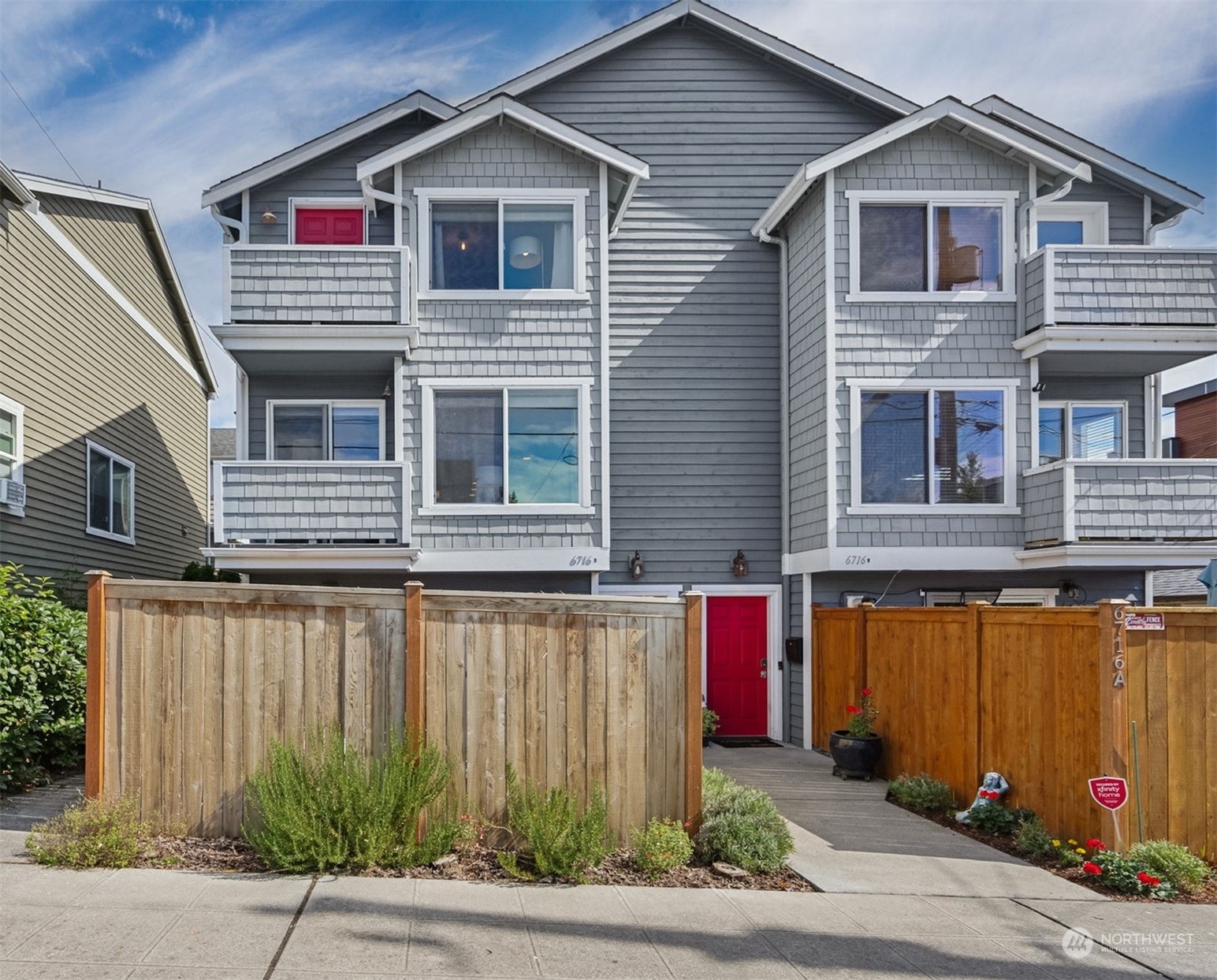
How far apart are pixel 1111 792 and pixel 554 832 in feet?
12.4

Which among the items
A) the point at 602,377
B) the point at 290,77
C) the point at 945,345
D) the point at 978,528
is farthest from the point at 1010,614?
the point at 290,77

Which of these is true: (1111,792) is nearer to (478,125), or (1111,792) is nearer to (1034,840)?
(1034,840)

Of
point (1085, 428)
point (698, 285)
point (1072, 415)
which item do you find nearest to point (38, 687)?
point (698, 285)

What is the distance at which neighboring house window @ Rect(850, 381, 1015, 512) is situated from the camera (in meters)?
11.7

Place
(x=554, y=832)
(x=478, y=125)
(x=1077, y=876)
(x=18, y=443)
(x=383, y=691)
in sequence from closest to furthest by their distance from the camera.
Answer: (x=554, y=832) < (x=383, y=691) < (x=1077, y=876) < (x=18, y=443) < (x=478, y=125)

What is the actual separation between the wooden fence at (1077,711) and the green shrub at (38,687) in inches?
302

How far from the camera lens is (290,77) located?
14.9 m

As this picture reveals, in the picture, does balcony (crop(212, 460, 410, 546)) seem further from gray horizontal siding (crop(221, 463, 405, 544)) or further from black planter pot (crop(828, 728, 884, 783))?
black planter pot (crop(828, 728, 884, 783))

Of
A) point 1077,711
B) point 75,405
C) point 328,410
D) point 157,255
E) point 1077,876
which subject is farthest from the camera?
point 157,255

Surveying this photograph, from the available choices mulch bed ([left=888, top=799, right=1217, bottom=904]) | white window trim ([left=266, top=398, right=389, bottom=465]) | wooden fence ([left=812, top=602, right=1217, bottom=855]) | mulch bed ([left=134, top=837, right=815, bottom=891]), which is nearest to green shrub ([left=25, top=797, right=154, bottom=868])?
mulch bed ([left=134, top=837, right=815, bottom=891])

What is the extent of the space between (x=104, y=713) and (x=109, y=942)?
6.65 feet

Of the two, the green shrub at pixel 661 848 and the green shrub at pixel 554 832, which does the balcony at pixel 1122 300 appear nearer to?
the green shrub at pixel 661 848

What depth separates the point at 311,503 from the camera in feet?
37.0

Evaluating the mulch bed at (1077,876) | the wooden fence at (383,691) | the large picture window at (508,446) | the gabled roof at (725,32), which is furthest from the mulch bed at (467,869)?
the gabled roof at (725,32)
